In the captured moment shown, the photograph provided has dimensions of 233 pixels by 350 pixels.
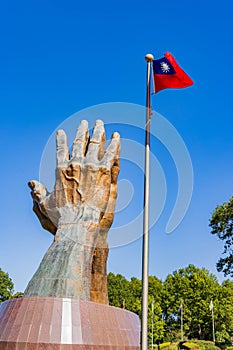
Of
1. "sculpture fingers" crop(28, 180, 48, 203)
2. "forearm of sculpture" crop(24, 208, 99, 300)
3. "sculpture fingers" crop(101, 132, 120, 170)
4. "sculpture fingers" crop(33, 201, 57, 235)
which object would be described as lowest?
"forearm of sculpture" crop(24, 208, 99, 300)

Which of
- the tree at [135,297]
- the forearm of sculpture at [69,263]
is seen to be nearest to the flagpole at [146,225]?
the forearm of sculpture at [69,263]

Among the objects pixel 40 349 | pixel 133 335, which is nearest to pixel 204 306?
pixel 133 335

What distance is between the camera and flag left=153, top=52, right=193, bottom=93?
33.3ft

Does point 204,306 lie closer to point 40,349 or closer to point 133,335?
point 133,335

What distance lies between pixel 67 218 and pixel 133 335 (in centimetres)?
448

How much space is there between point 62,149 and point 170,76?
6.83 meters

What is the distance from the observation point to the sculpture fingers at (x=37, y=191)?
15716 mm

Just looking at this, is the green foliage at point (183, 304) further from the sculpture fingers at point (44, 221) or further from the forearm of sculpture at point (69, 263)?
the forearm of sculpture at point (69, 263)

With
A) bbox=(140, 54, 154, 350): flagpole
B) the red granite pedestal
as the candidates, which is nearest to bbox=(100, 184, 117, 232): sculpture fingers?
the red granite pedestal

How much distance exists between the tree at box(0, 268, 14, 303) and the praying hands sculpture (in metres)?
38.7

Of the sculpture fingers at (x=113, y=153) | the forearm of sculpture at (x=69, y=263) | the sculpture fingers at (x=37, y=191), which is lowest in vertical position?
the forearm of sculpture at (x=69, y=263)

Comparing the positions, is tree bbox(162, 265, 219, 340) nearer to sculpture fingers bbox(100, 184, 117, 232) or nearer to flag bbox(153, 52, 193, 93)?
sculpture fingers bbox(100, 184, 117, 232)

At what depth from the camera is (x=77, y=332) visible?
11227 mm

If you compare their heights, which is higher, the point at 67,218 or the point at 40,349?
the point at 67,218
